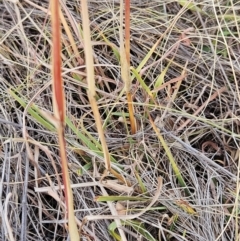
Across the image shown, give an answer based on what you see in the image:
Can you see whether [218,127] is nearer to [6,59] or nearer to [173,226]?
[173,226]

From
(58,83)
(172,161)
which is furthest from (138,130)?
(58,83)

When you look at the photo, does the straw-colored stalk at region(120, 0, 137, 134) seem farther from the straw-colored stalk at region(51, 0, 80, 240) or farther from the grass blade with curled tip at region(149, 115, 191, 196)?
the straw-colored stalk at region(51, 0, 80, 240)

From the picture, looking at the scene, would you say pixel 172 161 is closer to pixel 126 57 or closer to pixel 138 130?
pixel 138 130

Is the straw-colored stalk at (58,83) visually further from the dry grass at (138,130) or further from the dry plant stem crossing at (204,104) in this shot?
the dry plant stem crossing at (204,104)

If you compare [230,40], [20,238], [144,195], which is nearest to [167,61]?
[230,40]

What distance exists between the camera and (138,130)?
835 millimetres

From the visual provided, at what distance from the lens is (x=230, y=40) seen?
973 millimetres

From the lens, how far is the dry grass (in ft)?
2.45

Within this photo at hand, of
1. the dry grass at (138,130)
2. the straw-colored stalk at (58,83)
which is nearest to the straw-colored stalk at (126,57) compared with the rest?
the dry grass at (138,130)

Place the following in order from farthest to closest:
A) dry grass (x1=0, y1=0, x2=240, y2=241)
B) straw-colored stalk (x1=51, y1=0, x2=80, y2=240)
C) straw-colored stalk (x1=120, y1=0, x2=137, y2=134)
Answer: dry grass (x1=0, y1=0, x2=240, y2=241) → straw-colored stalk (x1=120, y1=0, x2=137, y2=134) → straw-colored stalk (x1=51, y1=0, x2=80, y2=240)

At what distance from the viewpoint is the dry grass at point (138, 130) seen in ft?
2.45

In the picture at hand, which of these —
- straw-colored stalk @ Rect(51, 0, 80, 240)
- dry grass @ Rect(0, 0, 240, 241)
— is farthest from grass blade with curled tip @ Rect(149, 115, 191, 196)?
straw-colored stalk @ Rect(51, 0, 80, 240)

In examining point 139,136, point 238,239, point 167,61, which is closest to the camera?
point 238,239

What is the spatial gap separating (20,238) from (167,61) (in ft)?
1.48
